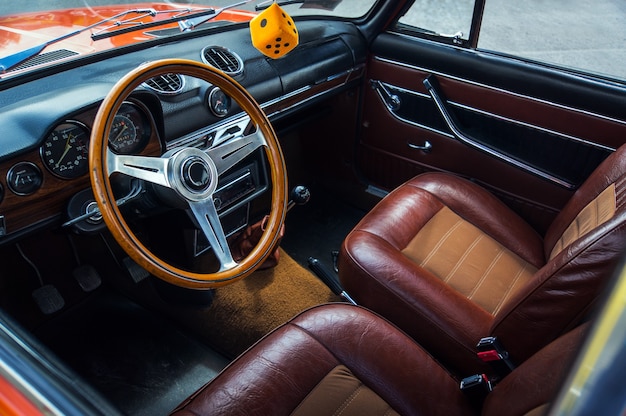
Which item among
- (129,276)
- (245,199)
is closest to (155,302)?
(129,276)

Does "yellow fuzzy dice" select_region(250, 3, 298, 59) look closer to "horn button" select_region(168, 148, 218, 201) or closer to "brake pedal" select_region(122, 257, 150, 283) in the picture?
"horn button" select_region(168, 148, 218, 201)

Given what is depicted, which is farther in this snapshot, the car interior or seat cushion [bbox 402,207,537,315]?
seat cushion [bbox 402,207,537,315]

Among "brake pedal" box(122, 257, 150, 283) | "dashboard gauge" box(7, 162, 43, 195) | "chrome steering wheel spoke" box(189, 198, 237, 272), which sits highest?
"dashboard gauge" box(7, 162, 43, 195)

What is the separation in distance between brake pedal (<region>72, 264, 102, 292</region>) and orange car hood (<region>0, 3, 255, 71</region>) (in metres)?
0.74

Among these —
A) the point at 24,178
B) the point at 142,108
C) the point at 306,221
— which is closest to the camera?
the point at 24,178

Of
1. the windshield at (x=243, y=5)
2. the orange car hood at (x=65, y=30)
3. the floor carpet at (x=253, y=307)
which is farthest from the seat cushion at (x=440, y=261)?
the orange car hood at (x=65, y=30)

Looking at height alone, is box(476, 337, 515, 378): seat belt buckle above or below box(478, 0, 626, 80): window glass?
below

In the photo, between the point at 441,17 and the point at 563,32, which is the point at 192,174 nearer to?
the point at 441,17

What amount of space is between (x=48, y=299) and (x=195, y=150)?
37.2 inches

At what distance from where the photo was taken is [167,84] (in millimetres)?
Result: 1552

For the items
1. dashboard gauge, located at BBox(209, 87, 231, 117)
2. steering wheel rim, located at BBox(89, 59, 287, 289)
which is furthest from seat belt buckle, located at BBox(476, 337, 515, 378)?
dashboard gauge, located at BBox(209, 87, 231, 117)

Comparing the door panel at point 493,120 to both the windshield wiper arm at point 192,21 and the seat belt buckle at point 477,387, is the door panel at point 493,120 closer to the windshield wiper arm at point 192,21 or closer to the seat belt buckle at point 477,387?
the windshield wiper arm at point 192,21

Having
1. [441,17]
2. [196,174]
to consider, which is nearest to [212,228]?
[196,174]

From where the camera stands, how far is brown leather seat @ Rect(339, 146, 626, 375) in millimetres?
1077
